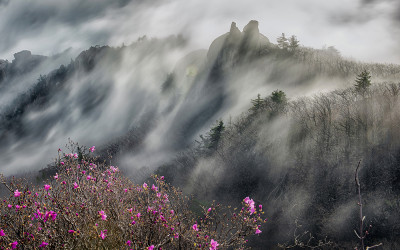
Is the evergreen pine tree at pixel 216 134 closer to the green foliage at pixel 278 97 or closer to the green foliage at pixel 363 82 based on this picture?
the green foliage at pixel 278 97

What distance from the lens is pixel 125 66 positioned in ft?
568

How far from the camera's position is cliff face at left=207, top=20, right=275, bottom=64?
85188 millimetres

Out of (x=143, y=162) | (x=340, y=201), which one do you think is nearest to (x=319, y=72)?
(x=340, y=201)

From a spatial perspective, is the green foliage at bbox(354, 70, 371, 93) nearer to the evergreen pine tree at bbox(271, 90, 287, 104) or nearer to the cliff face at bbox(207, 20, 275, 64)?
the evergreen pine tree at bbox(271, 90, 287, 104)

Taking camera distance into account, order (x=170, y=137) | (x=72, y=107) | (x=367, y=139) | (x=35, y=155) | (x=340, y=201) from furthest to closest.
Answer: (x=72, y=107) < (x=35, y=155) < (x=170, y=137) < (x=367, y=139) < (x=340, y=201)

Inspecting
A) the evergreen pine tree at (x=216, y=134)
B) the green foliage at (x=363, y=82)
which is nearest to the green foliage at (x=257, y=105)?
the evergreen pine tree at (x=216, y=134)

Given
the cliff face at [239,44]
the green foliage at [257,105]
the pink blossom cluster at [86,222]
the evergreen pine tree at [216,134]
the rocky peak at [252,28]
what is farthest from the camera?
the rocky peak at [252,28]

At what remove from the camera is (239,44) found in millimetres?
87938

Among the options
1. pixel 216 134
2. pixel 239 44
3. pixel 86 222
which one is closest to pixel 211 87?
pixel 239 44

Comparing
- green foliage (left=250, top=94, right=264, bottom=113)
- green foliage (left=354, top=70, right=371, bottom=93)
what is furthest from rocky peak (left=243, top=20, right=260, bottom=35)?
green foliage (left=354, top=70, right=371, bottom=93)

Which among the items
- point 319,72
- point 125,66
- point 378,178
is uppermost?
point 125,66

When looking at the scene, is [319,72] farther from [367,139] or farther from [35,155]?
[35,155]

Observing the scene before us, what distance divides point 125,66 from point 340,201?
552 feet

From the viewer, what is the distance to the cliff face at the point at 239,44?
85.2 m
